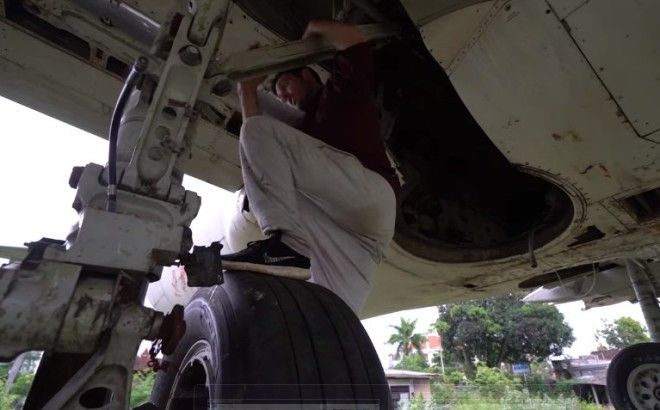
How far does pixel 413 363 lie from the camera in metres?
43.3

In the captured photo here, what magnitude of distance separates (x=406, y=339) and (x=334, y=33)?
49734mm

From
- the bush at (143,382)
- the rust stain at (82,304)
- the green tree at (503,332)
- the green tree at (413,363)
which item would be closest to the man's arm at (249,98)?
the bush at (143,382)

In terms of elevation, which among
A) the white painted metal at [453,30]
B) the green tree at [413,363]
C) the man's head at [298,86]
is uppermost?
the green tree at [413,363]

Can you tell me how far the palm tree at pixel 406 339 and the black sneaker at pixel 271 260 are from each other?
4940cm

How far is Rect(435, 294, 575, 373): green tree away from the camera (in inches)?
1522

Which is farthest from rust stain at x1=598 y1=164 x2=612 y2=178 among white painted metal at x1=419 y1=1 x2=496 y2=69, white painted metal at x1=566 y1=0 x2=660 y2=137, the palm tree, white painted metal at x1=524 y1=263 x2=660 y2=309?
the palm tree

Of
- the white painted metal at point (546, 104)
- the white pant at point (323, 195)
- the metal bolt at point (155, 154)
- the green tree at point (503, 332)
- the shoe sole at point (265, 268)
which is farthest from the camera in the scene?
the green tree at point (503, 332)

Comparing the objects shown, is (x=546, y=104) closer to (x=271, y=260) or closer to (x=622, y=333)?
(x=271, y=260)

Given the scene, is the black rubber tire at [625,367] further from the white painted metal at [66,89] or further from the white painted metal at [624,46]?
the white painted metal at [66,89]

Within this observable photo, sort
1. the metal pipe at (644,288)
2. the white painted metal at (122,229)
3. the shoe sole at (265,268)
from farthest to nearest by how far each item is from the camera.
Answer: the metal pipe at (644,288) → the shoe sole at (265,268) → the white painted metal at (122,229)

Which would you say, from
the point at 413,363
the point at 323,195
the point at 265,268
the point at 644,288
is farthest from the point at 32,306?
the point at 413,363

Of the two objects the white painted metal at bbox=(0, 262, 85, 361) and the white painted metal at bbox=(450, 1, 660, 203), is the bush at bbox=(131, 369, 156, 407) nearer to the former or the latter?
the white painted metal at bbox=(0, 262, 85, 361)

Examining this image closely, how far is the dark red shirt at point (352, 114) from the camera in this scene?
1.82 meters

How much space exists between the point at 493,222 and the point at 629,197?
39.0 inches
